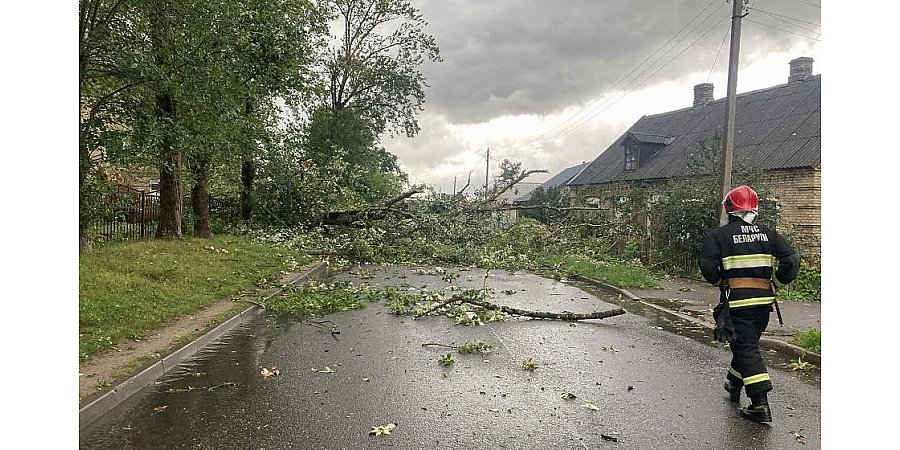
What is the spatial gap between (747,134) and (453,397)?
22.7 meters

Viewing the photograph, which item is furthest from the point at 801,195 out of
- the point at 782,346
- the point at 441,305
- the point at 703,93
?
the point at 703,93

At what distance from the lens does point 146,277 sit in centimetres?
1034

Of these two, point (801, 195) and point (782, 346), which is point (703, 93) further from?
point (782, 346)

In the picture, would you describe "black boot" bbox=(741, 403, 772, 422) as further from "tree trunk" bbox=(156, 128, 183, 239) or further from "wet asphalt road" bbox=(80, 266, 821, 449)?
"tree trunk" bbox=(156, 128, 183, 239)

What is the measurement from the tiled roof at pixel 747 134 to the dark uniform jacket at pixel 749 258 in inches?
451

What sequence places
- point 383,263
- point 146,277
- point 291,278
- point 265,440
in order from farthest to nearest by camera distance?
point 383,263 < point 291,278 < point 146,277 < point 265,440

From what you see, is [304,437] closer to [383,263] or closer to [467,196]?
[383,263]

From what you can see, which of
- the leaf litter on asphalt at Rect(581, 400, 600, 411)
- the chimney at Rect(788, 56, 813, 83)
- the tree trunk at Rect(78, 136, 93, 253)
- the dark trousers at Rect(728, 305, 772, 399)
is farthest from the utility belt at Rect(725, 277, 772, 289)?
the chimney at Rect(788, 56, 813, 83)

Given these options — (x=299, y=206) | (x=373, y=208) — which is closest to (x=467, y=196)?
(x=373, y=208)

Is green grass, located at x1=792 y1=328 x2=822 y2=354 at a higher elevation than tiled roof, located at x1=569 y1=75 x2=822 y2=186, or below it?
below

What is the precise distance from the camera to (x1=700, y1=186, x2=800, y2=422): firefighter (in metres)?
5.14

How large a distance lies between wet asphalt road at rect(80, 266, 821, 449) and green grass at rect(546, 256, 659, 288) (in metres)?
5.20

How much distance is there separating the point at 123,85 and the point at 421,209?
1093 cm

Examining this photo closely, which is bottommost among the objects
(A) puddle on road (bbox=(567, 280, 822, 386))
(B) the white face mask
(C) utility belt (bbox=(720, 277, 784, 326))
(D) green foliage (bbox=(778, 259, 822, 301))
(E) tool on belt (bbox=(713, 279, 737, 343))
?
(A) puddle on road (bbox=(567, 280, 822, 386))
